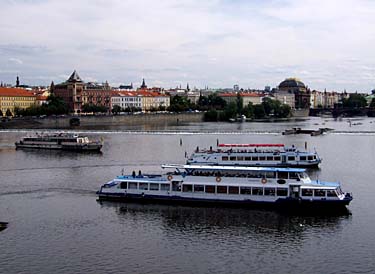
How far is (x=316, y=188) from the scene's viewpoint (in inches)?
1036

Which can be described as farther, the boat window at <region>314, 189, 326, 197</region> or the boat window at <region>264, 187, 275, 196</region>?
the boat window at <region>264, 187, 275, 196</region>

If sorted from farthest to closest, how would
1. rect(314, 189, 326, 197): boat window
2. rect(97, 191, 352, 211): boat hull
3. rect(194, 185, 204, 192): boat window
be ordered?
1. rect(194, 185, 204, 192): boat window
2. rect(314, 189, 326, 197): boat window
3. rect(97, 191, 352, 211): boat hull

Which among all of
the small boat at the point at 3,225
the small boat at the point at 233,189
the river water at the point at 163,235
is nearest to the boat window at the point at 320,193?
the small boat at the point at 233,189

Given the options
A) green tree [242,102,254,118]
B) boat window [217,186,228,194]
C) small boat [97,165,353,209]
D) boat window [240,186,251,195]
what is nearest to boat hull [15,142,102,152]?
small boat [97,165,353,209]

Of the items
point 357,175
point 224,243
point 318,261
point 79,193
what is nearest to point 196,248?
point 224,243

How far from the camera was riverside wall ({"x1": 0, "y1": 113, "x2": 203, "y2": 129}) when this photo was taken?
89.9 meters

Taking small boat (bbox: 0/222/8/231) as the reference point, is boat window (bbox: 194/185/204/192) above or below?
above

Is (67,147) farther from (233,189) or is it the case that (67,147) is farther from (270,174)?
(270,174)

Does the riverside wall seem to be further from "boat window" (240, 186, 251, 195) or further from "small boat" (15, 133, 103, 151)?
"boat window" (240, 186, 251, 195)

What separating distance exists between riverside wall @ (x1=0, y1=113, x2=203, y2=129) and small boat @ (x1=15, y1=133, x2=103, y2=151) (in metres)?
32.2

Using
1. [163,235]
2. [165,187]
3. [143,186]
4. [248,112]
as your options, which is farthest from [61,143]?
[248,112]

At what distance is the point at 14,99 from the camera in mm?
116188

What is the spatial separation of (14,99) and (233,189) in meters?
96.0

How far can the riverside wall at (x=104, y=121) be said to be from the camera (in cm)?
8988
